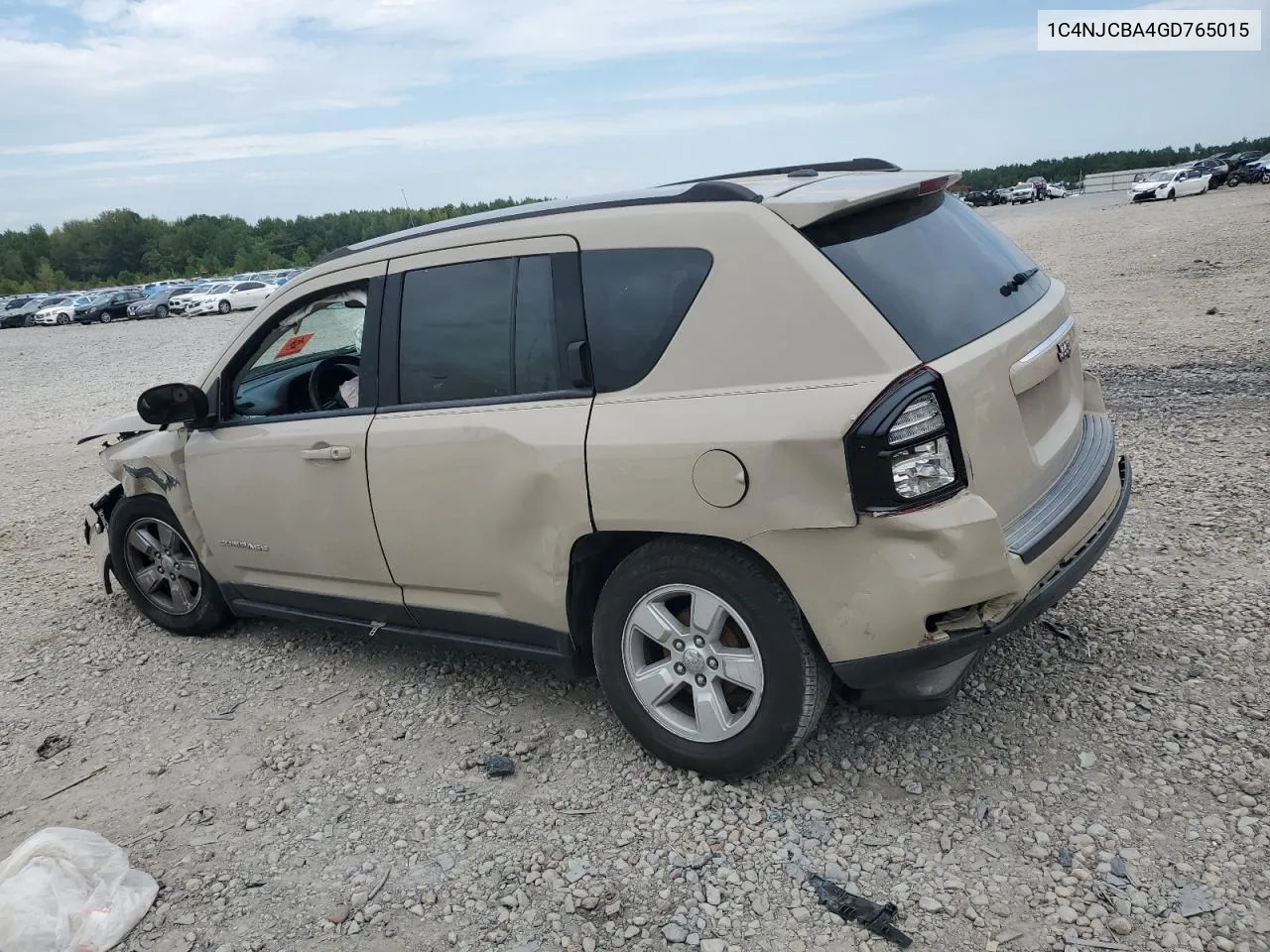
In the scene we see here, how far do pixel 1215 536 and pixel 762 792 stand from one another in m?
2.99

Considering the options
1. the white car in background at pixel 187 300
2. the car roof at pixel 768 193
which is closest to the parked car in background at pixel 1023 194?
the white car in background at pixel 187 300

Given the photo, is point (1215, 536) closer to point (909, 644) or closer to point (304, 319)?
point (909, 644)

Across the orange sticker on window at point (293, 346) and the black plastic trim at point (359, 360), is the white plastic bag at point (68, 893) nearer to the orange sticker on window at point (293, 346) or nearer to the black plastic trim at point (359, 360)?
the black plastic trim at point (359, 360)

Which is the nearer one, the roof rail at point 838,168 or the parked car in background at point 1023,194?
the roof rail at point 838,168

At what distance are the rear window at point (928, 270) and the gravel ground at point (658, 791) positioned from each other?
1446 millimetres

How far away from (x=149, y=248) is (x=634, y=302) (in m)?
109

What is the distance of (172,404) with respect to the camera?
444cm

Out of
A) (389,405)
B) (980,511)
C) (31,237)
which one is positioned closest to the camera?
(980,511)

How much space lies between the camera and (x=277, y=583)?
4.52 meters

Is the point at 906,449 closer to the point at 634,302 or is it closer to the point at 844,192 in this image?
the point at 844,192

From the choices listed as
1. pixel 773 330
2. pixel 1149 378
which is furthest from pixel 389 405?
pixel 1149 378

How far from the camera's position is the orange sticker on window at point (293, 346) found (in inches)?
176

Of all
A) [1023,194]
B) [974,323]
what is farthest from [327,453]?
[1023,194]

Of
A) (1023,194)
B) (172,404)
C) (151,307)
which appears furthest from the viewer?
(1023,194)
